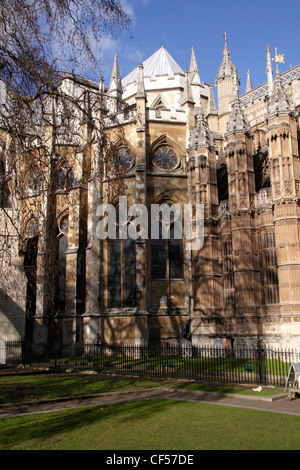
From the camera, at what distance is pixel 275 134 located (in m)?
19.7

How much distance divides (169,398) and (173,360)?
7318 millimetres

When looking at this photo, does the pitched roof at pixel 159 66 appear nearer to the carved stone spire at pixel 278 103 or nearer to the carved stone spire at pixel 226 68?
the carved stone spire at pixel 226 68

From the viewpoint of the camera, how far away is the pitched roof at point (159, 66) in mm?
36588

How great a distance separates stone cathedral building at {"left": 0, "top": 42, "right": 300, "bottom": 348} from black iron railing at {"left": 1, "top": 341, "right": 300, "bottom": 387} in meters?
0.78

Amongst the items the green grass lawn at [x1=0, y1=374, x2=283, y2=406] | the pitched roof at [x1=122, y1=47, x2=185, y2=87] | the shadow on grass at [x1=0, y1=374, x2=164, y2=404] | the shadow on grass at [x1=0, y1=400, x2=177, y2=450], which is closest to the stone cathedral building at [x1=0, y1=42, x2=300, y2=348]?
the shadow on grass at [x1=0, y1=374, x2=164, y2=404]

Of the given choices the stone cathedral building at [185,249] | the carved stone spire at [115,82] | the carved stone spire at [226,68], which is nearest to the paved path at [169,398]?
the stone cathedral building at [185,249]

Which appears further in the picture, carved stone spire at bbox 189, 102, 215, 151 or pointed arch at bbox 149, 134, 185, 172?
pointed arch at bbox 149, 134, 185, 172

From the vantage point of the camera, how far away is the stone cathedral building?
1917 cm

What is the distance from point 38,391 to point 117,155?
671 centimetres

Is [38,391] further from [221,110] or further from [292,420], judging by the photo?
[221,110]

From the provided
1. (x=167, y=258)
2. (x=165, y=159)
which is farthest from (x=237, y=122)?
(x=167, y=258)

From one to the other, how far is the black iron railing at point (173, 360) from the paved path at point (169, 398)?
7.27 feet

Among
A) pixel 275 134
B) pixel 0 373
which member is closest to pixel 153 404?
pixel 0 373

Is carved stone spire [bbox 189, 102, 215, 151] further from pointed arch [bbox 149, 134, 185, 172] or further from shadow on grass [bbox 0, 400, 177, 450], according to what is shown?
shadow on grass [bbox 0, 400, 177, 450]
